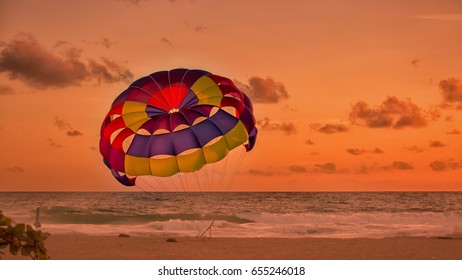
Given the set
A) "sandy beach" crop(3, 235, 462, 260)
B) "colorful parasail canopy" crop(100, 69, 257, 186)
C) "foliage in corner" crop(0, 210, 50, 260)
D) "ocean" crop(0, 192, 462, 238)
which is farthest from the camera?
"ocean" crop(0, 192, 462, 238)

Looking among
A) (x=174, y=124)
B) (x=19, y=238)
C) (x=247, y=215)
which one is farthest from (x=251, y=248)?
(x=247, y=215)

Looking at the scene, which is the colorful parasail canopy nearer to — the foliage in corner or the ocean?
the ocean

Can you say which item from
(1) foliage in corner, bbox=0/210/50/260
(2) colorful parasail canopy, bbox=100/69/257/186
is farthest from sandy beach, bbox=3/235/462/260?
(1) foliage in corner, bbox=0/210/50/260

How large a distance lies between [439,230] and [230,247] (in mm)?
7750

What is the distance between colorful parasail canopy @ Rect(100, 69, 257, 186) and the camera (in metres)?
10.2

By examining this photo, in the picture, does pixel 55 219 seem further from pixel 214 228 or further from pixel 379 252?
pixel 379 252

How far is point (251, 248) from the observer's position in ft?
41.3

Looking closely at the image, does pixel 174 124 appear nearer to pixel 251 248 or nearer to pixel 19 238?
pixel 251 248

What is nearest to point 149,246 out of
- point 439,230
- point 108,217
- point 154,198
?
point 439,230

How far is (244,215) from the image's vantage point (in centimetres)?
2616

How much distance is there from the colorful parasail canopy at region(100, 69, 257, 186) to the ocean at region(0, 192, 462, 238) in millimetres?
6169

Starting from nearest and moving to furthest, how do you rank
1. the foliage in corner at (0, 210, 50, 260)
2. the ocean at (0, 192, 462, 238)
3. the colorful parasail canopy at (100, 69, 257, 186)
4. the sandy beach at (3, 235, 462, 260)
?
the foliage in corner at (0, 210, 50, 260) → the colorful parasail canopy at (100, 69, 257, 186) → the sandy beach at (3, 235, 462, 260) → the ocean at (0, 192, 462, 238)

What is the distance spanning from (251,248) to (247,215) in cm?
1375

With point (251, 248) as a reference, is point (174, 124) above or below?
above
